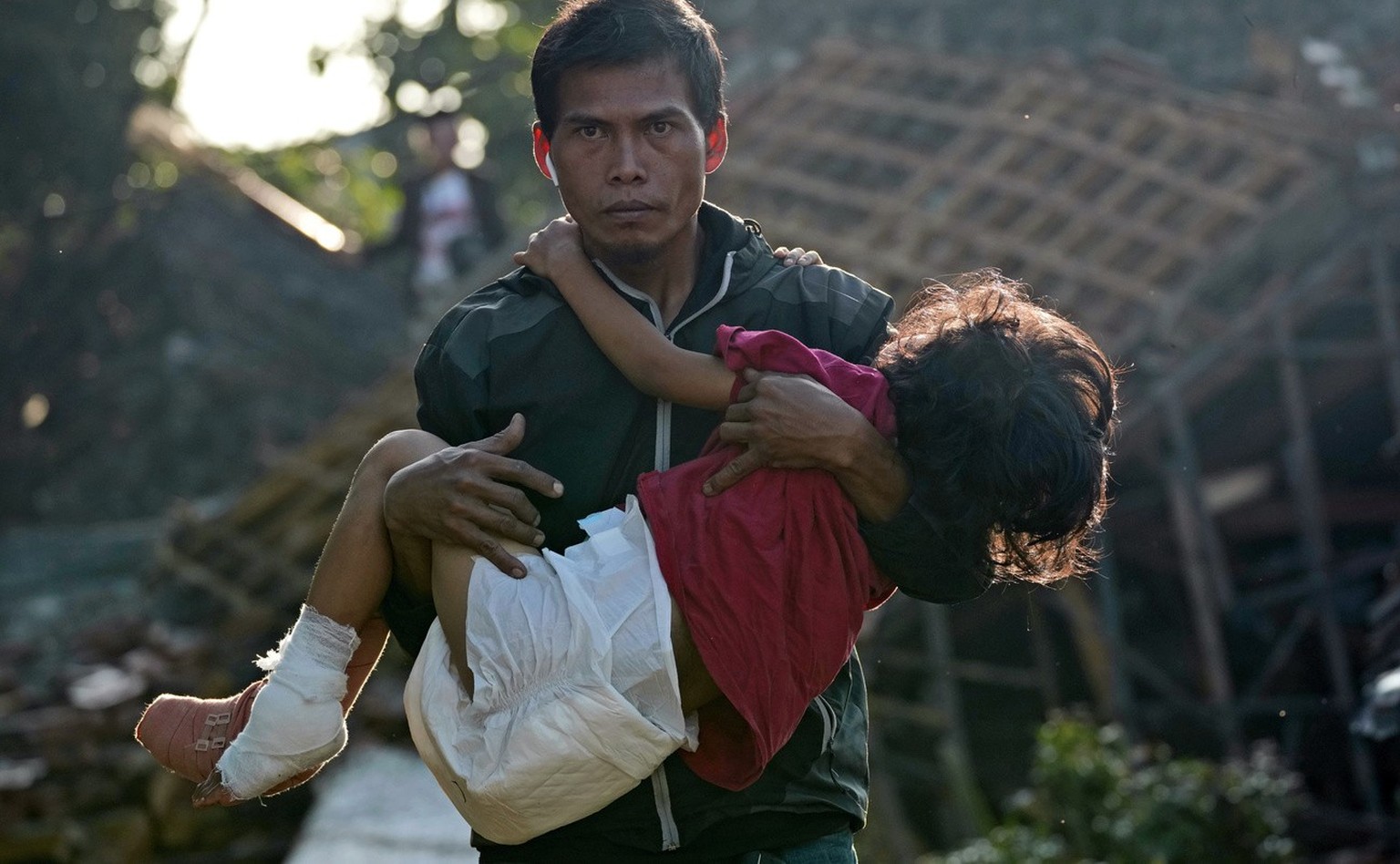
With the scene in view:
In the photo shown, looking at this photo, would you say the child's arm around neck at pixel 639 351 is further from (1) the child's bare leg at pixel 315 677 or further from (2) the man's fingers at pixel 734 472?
(1) the child's bare leg at pixel 315 677

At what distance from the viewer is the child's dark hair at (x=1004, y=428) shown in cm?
231

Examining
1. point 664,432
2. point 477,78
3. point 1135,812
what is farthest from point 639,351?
point 477,78

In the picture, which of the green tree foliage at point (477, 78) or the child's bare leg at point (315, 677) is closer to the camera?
the child's bare leg at point (315, 677)

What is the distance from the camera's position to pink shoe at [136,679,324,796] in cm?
248

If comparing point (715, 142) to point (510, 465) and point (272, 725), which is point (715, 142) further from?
point (272, 725)

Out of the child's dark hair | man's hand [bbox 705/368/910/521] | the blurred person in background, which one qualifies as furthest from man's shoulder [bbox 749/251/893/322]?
the blurred person in background

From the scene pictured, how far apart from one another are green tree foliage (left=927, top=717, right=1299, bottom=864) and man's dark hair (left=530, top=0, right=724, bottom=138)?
3077 millimetres

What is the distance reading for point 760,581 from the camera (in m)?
2.25

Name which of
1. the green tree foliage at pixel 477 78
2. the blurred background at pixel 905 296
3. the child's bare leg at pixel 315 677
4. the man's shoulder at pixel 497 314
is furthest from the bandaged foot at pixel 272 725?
the green tree foliage at pixel 477 78

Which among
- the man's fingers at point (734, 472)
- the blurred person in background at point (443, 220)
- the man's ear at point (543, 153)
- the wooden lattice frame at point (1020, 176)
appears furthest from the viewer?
the blurred person in background at point (443, 220)

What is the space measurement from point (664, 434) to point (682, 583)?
0.29 meters

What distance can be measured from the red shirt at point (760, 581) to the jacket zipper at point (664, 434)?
57mm

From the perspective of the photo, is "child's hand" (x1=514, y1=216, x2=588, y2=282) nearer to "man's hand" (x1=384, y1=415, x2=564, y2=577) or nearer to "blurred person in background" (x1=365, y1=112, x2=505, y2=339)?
"man's hand" (x1=384, y1=415, x2=564, y2=577)

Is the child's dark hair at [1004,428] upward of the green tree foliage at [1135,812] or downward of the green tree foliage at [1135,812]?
upward
